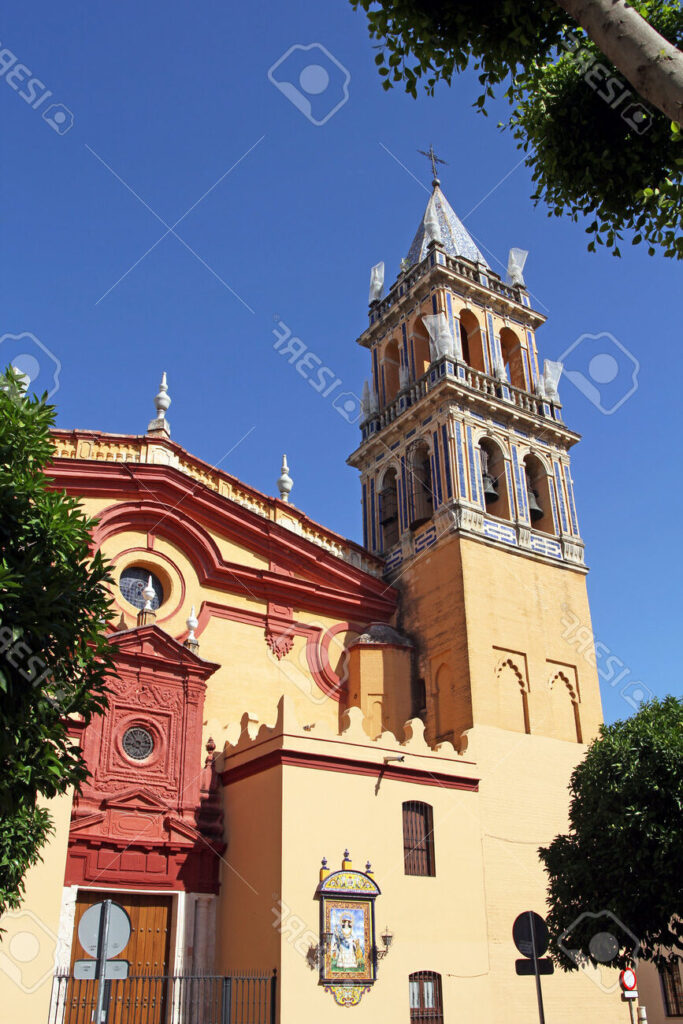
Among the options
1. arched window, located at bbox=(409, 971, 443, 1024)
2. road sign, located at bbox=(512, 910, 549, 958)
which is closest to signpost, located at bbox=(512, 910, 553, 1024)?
road sign, located at bbox=(512, 910, 549, 958)

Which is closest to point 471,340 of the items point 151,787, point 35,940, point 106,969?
point 151,787

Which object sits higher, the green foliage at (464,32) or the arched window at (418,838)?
the green foliage at (464,32)

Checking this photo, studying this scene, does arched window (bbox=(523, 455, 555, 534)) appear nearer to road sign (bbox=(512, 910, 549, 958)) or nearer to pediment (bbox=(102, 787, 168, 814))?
pediment (bbox=(102, 787, 168, 814))

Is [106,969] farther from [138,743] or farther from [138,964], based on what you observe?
[138,743]

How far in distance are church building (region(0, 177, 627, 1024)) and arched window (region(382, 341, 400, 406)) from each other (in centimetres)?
11

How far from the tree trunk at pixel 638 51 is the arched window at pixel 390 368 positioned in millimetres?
23013

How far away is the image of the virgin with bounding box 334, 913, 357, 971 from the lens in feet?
54.3

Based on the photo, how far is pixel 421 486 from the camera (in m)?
27.0

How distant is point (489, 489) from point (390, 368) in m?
6.56

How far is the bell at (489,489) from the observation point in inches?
1037

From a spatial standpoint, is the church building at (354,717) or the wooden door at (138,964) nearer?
the wooden door at (138,964)

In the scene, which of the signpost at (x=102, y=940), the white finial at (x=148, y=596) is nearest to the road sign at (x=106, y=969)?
the signpost at (x=102, y=940)

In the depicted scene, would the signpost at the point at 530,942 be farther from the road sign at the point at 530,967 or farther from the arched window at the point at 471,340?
the arched window at the point at 471,340

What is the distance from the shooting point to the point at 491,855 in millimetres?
20188
